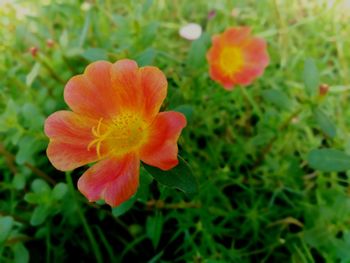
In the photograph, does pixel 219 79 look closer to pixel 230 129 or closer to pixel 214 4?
pixel 230 129

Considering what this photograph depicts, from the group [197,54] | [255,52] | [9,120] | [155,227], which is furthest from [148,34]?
[155,227]

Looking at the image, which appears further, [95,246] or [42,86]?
[42,86]

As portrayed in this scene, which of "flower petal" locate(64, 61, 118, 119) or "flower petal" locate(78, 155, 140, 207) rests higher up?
"flower petal" locate(64, 61, 118, 119)

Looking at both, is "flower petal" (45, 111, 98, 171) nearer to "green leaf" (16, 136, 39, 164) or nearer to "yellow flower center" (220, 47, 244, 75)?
"green leaf" (16, 136, 39, 164)

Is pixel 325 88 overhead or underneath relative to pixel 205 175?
overhead

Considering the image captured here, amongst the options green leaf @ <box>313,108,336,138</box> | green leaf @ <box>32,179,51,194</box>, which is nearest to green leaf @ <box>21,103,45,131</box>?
green leaf @ <box>32,179,51,194</box>

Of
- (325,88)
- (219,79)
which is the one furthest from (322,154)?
(219,79)
